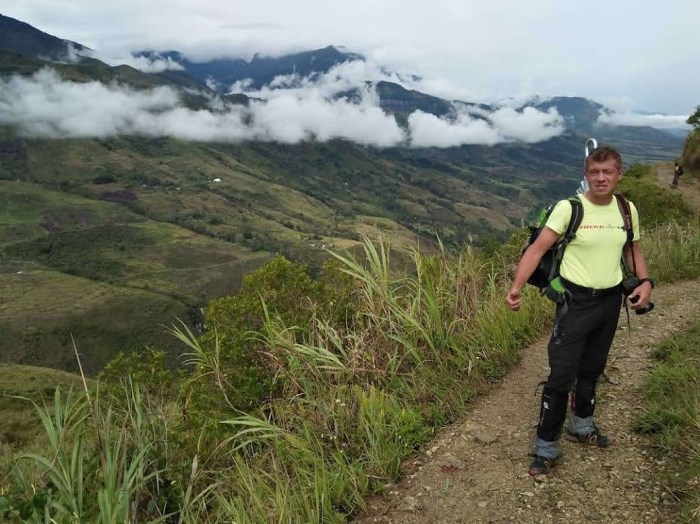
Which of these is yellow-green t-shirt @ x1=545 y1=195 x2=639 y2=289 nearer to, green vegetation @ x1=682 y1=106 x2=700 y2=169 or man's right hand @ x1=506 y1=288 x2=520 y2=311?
man's right hand @ x1=506 y1=288 x2=520 y2=311

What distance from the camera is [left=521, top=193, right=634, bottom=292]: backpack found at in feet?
11.6

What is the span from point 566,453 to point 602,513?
682 millimetres

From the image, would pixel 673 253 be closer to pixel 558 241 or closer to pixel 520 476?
pixel 558 241

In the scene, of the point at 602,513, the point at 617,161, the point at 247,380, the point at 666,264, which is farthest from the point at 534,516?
the point at 666,264

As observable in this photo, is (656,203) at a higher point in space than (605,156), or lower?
lower

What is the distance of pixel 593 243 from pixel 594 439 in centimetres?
145

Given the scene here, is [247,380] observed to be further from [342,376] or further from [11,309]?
[11,309]

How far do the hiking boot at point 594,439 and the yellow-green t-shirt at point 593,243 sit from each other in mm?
1122

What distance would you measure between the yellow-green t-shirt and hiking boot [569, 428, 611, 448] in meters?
1.12

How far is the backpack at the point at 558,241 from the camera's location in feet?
11.6

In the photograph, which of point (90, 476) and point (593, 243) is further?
point (593, 243)

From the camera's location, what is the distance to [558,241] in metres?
3.63

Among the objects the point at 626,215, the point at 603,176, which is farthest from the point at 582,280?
the point at 603,176

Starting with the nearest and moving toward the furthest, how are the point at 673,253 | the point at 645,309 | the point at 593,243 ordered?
1. the point at 593,243
2. the point at 645,309
3. the point at 673,253
